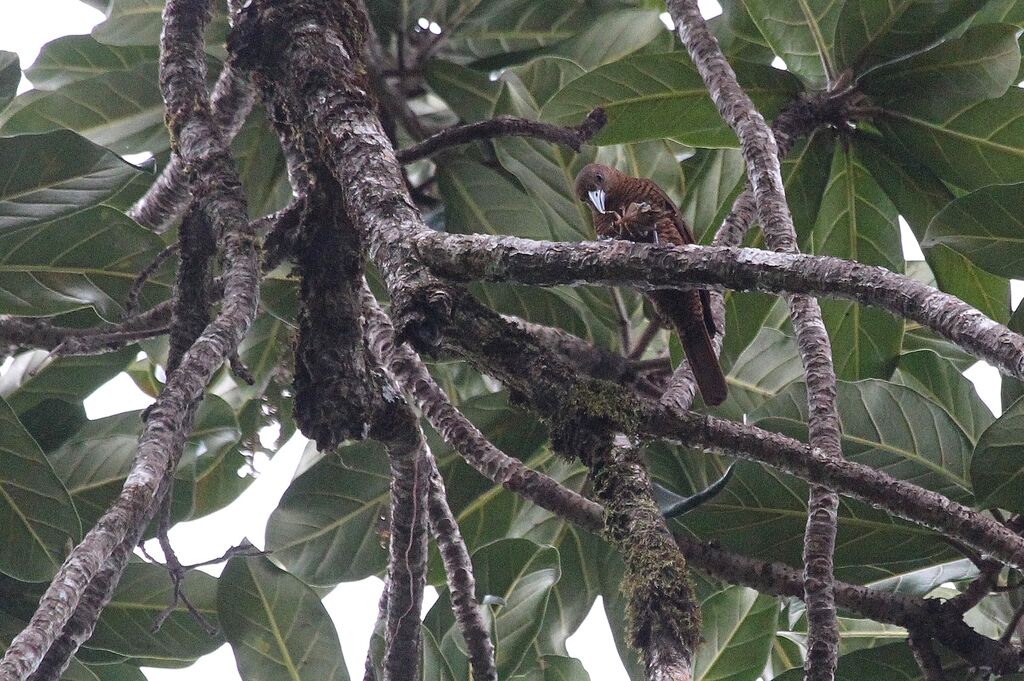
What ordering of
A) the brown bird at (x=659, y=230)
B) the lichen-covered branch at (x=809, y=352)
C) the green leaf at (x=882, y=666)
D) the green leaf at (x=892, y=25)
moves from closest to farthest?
the lichen-covered branch at (x=809, y=352) → the green leaf at (x=882, y=666) → the green leaf at (x=892, y=25) → the brown bird at (x=659, y=230)

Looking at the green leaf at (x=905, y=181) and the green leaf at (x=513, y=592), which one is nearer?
the green leaf at (x=513, y=592)

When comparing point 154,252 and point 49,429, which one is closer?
point 154,252

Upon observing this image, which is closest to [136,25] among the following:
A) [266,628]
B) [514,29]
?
[514,29]

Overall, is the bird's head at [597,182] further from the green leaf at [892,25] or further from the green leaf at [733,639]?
the green leaf at [733,639]

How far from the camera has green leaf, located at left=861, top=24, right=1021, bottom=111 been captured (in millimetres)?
1852

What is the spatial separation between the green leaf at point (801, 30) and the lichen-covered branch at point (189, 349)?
3.76ft

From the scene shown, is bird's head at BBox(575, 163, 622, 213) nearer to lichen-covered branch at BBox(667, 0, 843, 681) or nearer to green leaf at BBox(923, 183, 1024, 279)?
lichen-covered branch at BBox(667, 0, 843, 681)

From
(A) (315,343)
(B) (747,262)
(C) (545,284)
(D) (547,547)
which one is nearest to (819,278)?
(B) (747,262)

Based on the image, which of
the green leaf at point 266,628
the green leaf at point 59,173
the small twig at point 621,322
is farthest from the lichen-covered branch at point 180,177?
the small twig at point 621,322

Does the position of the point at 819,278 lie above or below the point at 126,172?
below

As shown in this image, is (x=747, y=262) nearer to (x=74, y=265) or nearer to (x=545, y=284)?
(x=545, y=284)

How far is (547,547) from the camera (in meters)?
1.82

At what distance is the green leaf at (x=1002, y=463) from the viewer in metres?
1.54

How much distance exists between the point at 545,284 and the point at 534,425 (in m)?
1.12
